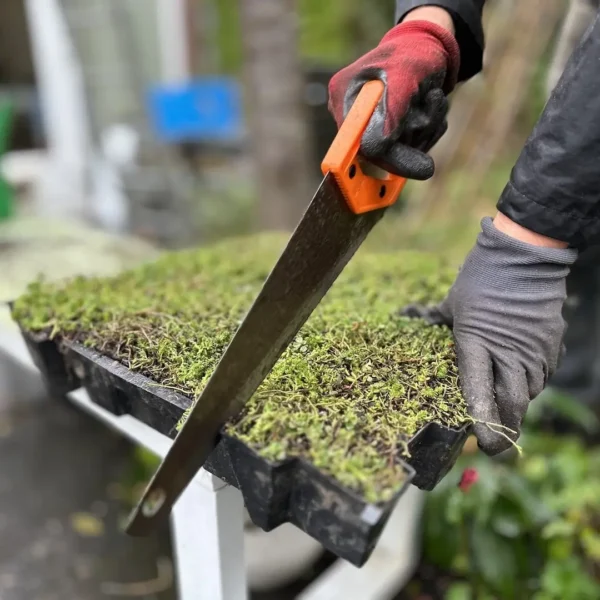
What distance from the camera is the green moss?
75cm

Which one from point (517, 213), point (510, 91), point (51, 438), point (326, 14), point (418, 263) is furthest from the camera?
point (326, 14)

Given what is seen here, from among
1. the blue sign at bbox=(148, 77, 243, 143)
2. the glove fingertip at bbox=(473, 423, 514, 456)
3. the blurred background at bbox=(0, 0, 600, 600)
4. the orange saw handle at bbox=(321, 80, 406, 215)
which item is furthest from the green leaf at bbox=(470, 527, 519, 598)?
the blue sign at bbox=(148, 77, 243, 143)

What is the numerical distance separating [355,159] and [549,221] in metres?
0.33

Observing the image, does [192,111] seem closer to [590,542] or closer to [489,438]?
[590,542]

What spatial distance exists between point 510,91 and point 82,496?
313 centimetres

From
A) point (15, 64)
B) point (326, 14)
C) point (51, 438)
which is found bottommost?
point (51, 438)

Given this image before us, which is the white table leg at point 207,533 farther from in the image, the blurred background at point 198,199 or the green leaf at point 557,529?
the green leaf at point 557,529

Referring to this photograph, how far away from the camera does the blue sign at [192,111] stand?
418 centimetres

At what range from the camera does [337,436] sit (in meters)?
0.76

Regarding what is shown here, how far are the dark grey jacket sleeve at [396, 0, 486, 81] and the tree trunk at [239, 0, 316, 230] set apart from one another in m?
1.77

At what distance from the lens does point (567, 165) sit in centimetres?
85

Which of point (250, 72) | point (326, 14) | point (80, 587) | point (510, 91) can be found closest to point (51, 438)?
point (80, 587)

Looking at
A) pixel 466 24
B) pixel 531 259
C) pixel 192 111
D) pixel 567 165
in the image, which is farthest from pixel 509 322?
pixel 192 111

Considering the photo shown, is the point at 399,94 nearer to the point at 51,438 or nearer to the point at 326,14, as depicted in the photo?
the point at 51,438
